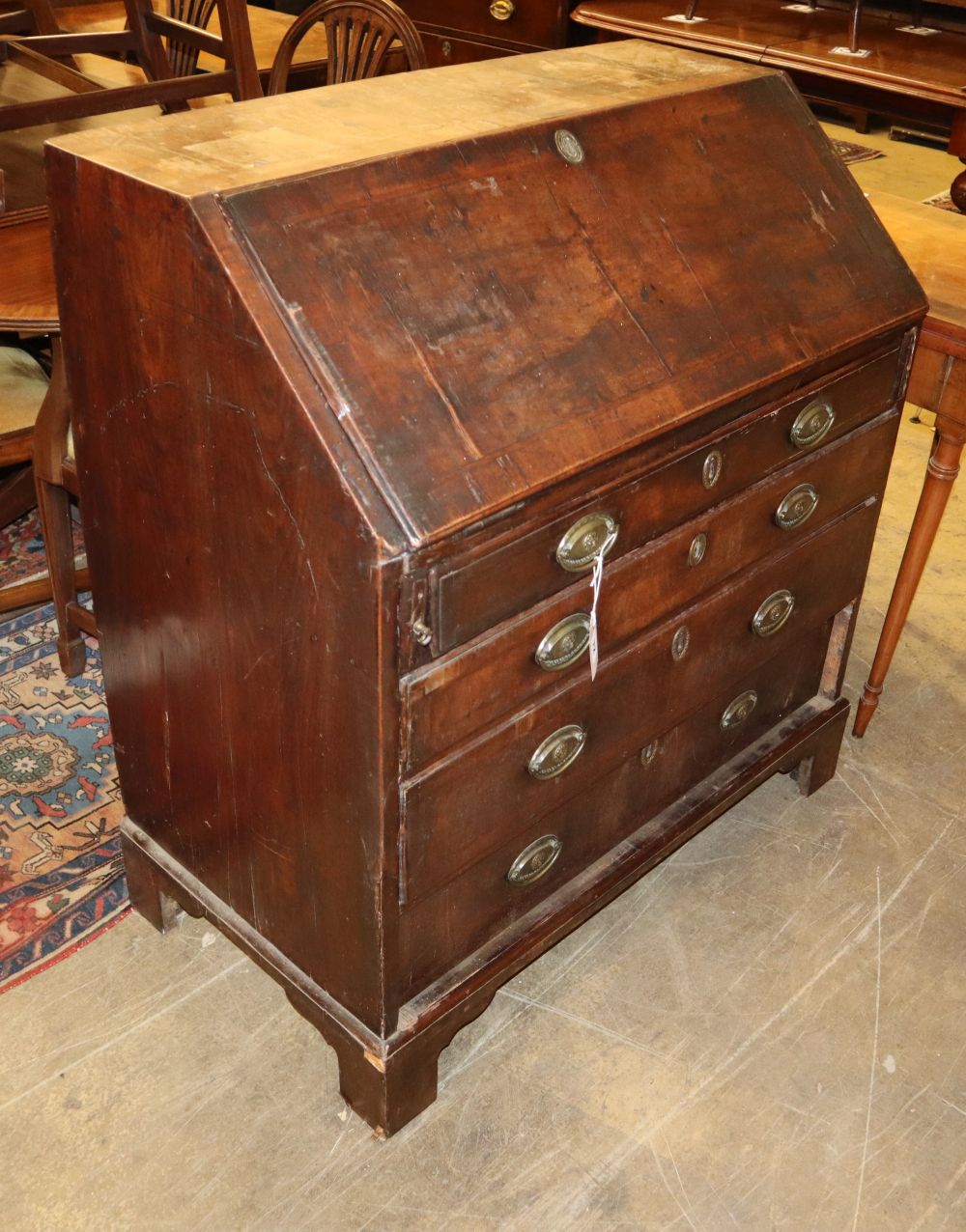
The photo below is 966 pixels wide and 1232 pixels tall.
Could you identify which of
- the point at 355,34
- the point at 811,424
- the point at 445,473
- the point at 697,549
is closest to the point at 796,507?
the point at 811,424

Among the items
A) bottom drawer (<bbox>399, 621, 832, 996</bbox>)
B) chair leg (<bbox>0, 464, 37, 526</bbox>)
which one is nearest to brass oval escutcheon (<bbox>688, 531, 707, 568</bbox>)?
bottom drawer (<bbox>399, 621, 832, 996</bbox>)

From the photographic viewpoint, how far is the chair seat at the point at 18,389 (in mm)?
2561

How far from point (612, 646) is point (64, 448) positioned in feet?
4.12

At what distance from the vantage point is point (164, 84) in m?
2.90

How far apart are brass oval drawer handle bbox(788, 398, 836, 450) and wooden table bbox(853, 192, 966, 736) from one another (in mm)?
341

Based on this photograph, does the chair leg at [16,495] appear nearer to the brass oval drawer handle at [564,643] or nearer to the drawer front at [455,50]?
the brass oval drawer handle at [564,643]

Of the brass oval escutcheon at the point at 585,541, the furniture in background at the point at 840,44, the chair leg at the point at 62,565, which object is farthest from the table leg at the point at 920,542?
the chair leg at the point at 62,565

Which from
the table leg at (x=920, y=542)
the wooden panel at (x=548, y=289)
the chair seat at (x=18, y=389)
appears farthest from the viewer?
the chair seat at (x=18, y=389)

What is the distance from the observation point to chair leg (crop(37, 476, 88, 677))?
2.58 meters

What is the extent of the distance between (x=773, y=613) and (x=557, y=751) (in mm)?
532

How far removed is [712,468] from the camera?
1.74 metres

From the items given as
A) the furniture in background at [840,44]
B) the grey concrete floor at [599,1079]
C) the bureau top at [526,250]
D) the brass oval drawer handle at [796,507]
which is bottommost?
the grey concrete floor at [599,1079]

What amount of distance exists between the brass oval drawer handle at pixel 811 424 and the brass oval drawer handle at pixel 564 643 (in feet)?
1.55

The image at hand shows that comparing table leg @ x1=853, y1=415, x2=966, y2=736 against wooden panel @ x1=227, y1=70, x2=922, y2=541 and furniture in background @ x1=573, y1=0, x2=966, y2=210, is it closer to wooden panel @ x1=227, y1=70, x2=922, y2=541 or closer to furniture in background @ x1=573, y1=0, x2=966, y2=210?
wooden panel @ x1=227, y1=70, x2=922, y2=541
